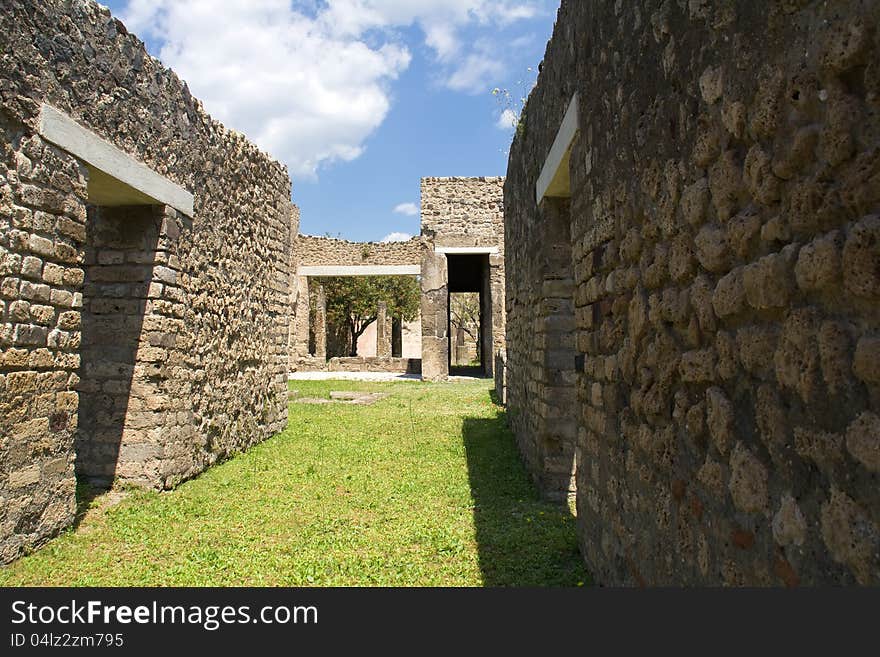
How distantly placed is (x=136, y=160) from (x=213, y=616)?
4.46 metres

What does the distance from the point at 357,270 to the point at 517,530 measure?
18.4 meters

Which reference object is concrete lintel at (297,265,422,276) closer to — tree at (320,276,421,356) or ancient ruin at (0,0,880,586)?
tree at (320,276,421,356)

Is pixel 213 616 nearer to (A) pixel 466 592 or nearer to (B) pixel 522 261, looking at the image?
(A) pixel 466 592

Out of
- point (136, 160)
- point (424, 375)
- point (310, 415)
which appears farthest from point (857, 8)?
point (424, 375)

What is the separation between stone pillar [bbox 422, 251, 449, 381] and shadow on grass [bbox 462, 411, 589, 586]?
10.5 meters

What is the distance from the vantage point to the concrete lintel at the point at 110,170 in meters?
4.27

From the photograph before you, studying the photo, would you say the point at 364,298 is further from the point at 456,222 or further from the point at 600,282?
the point at 600,282

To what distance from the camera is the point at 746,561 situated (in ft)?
5.64

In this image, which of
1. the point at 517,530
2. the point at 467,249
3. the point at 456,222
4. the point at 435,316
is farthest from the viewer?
the point at 435,316

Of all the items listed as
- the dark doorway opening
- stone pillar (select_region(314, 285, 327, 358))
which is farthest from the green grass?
stone pillar (select_region(314, 285, 327, 358))

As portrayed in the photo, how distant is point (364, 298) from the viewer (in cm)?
2966

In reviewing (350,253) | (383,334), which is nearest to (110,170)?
(350,253)

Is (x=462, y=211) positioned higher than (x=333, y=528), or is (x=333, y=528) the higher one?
(x=462, y=211)

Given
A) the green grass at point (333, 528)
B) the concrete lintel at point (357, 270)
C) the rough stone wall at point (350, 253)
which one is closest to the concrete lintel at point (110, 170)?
the green grass at point (333, 528)
